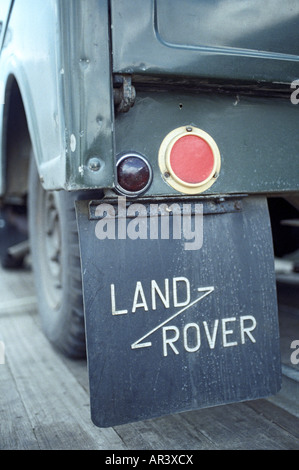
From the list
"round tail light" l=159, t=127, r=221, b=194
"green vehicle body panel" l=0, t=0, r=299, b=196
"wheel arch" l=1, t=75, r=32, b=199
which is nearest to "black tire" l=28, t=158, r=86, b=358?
"wheel arch" l=1, t=75, r=32, b=199

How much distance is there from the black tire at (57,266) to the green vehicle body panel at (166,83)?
397 mm

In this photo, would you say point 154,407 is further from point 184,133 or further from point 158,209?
point 184,133

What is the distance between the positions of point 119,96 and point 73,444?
0.91m

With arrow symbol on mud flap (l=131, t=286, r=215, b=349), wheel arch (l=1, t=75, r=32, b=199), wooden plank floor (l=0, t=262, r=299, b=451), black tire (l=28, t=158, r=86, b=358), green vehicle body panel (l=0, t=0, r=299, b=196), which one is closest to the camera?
green vehicle body panel (l=0, t=0, r=299, b=196)

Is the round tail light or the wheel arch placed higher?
the wheel arch

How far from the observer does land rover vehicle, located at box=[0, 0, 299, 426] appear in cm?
108

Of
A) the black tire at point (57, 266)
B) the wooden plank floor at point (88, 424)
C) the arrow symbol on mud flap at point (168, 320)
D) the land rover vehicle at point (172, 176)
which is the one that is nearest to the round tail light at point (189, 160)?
the land rover vehicle at point (172, 176)

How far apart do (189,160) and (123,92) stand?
0.22 meters

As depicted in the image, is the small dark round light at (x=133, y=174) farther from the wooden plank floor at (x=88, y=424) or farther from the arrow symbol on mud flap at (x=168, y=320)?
the wooden plank floor at (x=88, y=424)

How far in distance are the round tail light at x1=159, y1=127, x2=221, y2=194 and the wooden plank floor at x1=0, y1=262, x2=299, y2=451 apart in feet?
2.20

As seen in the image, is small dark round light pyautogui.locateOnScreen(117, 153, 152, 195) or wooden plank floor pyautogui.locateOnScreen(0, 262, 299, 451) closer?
small dark round light pyautogui.locateOnScreen(117, 153, 152, 195)

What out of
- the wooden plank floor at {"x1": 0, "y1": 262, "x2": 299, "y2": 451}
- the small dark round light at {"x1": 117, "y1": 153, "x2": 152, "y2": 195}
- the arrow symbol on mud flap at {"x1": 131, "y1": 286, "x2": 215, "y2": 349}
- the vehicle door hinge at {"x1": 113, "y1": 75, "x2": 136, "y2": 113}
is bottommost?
the wooden plank floor at {"x1": 0, "y1": 262, "x2": 299, "y2": 451}

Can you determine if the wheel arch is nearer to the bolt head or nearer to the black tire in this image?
the black tire
